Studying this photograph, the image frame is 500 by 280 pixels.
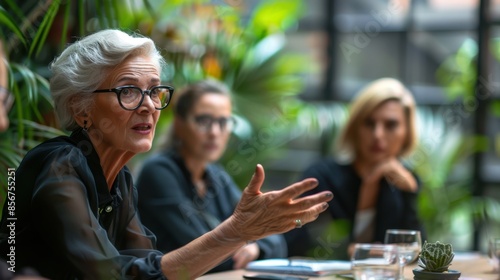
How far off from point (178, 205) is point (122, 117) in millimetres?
1668

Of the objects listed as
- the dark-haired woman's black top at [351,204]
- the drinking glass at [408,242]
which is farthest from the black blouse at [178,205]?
the drinking glass at [408,242]

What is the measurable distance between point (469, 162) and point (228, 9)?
175 centimetres

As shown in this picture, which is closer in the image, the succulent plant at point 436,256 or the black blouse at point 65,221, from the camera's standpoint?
the black blouse at point 65,221

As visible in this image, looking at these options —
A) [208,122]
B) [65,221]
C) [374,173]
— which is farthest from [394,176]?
[65,221]

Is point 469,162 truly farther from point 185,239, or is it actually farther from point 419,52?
point 185,239

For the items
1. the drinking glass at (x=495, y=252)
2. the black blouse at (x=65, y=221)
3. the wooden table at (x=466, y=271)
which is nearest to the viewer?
the black blouse at (x=65, y=221)

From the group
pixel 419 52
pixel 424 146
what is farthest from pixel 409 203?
pixel 419 52

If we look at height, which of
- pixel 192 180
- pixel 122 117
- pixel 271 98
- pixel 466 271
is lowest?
pixel 466 271

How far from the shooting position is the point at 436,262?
6.77 ft

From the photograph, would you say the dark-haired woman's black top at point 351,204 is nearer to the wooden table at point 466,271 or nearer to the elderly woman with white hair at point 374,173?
the elderly woman with white hair at point 374,173

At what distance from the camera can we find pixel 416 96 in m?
5.55

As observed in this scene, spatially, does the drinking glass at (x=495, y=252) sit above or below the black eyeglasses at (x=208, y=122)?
below

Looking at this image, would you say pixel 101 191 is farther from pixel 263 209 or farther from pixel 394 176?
pixel 394 176

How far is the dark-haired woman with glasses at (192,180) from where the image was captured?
11.4 ft
